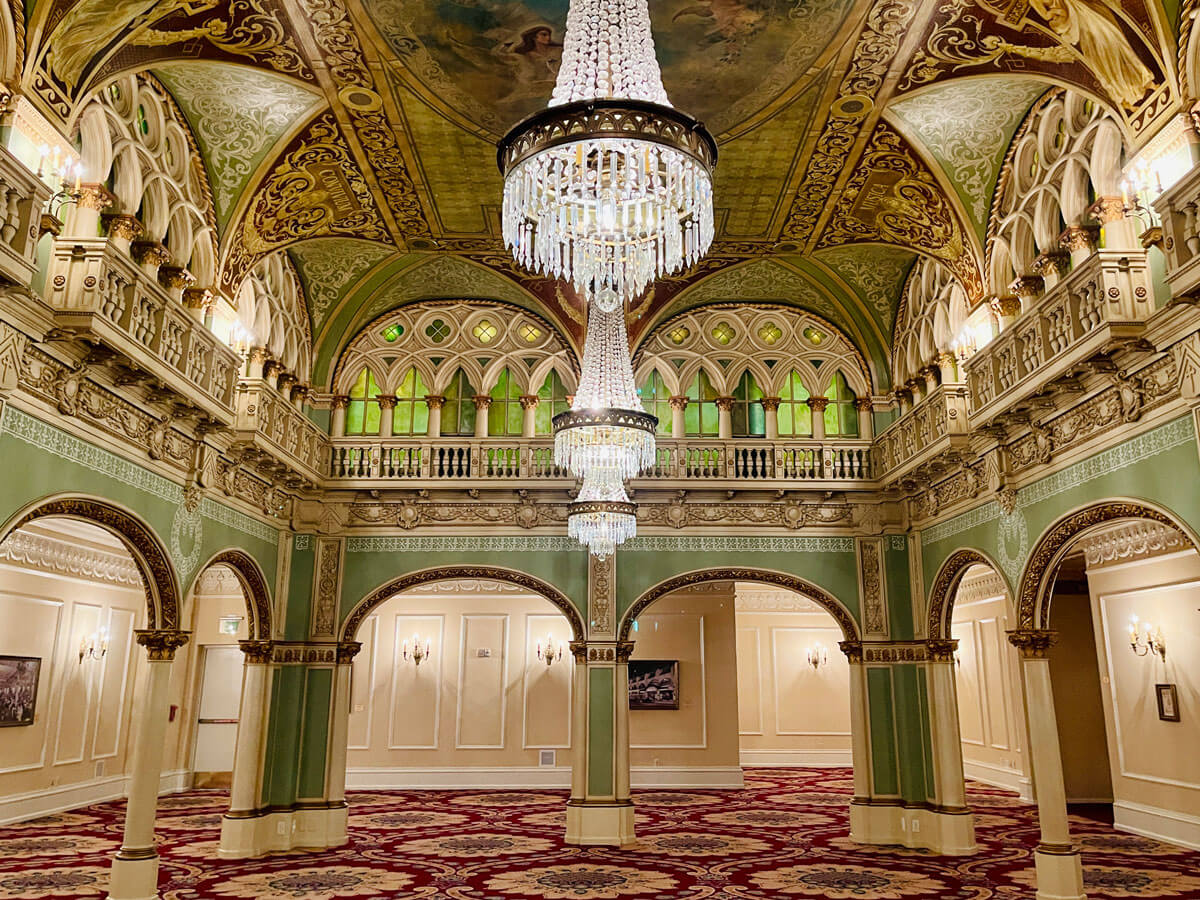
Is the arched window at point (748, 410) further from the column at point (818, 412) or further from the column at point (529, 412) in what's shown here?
the column at point (529, 412)

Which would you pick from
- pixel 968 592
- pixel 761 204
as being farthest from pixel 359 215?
pixel 968 592

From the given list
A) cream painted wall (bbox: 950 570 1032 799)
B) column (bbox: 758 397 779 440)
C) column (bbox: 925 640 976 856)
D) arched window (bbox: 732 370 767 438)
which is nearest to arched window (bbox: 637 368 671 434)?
arched window (bbox: 732 370 767 438)

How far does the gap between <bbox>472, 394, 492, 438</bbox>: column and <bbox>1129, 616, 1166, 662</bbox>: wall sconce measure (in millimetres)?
9970

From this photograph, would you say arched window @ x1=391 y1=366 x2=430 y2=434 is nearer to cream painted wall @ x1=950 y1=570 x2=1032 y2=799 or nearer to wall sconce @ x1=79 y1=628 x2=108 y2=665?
wall sconce @ x1=79 y1=628 x2=108 y2=665

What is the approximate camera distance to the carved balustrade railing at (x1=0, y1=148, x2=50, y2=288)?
241 inches

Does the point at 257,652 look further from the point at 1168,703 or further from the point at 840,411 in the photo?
the point at 1168,703

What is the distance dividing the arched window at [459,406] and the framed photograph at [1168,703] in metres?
10.5

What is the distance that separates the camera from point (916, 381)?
1340cm

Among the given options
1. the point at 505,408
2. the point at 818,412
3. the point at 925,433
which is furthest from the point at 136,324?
the point at 818,412

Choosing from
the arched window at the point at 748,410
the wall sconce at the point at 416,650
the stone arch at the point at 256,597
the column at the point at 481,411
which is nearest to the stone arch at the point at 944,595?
the arched window at the point at 748,410

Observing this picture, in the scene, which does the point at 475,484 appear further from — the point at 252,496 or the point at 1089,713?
the point at 1089,713

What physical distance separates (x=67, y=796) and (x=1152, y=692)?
16.4 metres

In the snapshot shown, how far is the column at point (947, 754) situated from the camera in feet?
38.0

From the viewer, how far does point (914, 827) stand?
12219mm
